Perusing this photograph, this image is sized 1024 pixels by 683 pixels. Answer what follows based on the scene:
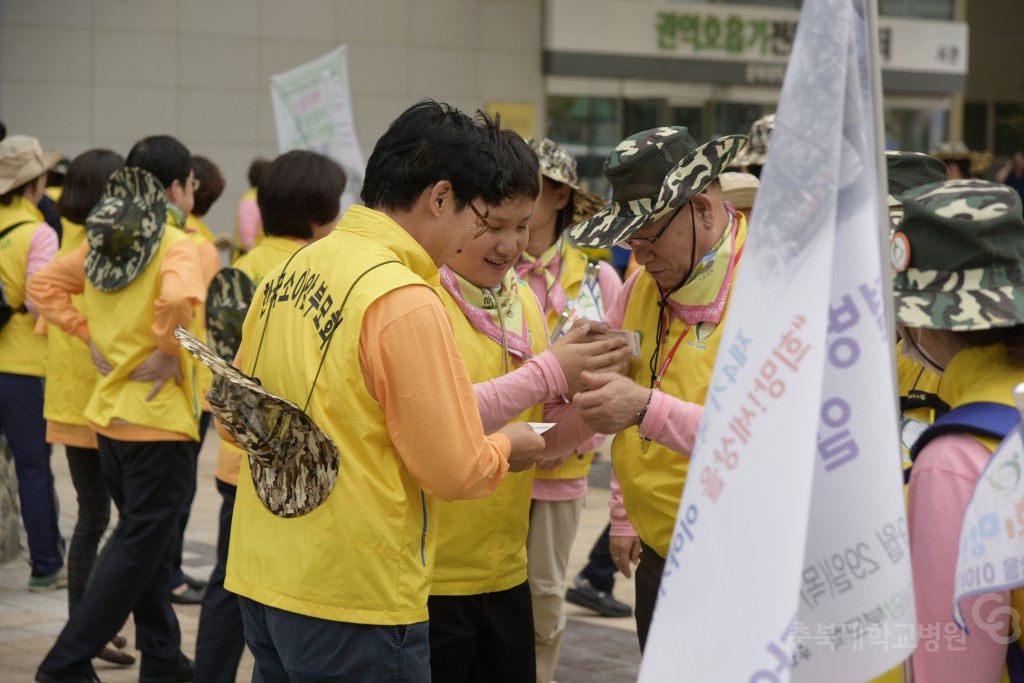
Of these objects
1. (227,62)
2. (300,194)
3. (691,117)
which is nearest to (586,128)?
(691,117)

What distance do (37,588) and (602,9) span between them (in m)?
13.2

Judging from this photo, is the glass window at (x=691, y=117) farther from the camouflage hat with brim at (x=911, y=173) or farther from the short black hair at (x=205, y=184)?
the camouflage hat with brim at (x=911, y=173)

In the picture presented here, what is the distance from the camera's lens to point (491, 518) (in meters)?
3.27

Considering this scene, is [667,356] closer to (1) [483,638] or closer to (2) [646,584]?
(2) [646,584]

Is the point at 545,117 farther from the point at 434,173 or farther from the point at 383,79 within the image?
the point at 434,173

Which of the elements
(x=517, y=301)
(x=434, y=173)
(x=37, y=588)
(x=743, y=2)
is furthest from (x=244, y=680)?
(x=743, y=2)

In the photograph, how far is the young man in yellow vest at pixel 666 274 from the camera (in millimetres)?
3217

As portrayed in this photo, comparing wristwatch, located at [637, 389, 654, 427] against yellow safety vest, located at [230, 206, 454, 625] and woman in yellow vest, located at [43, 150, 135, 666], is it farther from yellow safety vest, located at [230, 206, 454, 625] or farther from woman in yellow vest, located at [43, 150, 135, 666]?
woman in yellow vest, located at [43, 150, 135, 666]

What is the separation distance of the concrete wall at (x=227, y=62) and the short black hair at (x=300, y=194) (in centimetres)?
1135

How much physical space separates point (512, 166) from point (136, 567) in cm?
285

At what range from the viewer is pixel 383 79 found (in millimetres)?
16859

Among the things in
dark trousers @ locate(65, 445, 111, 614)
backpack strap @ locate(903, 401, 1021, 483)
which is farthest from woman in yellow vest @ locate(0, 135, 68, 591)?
backpack strap @ locate(903, 401, 1021, 483)

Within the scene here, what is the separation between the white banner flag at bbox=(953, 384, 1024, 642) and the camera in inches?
73.9

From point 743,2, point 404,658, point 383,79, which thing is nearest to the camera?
point 404,658
